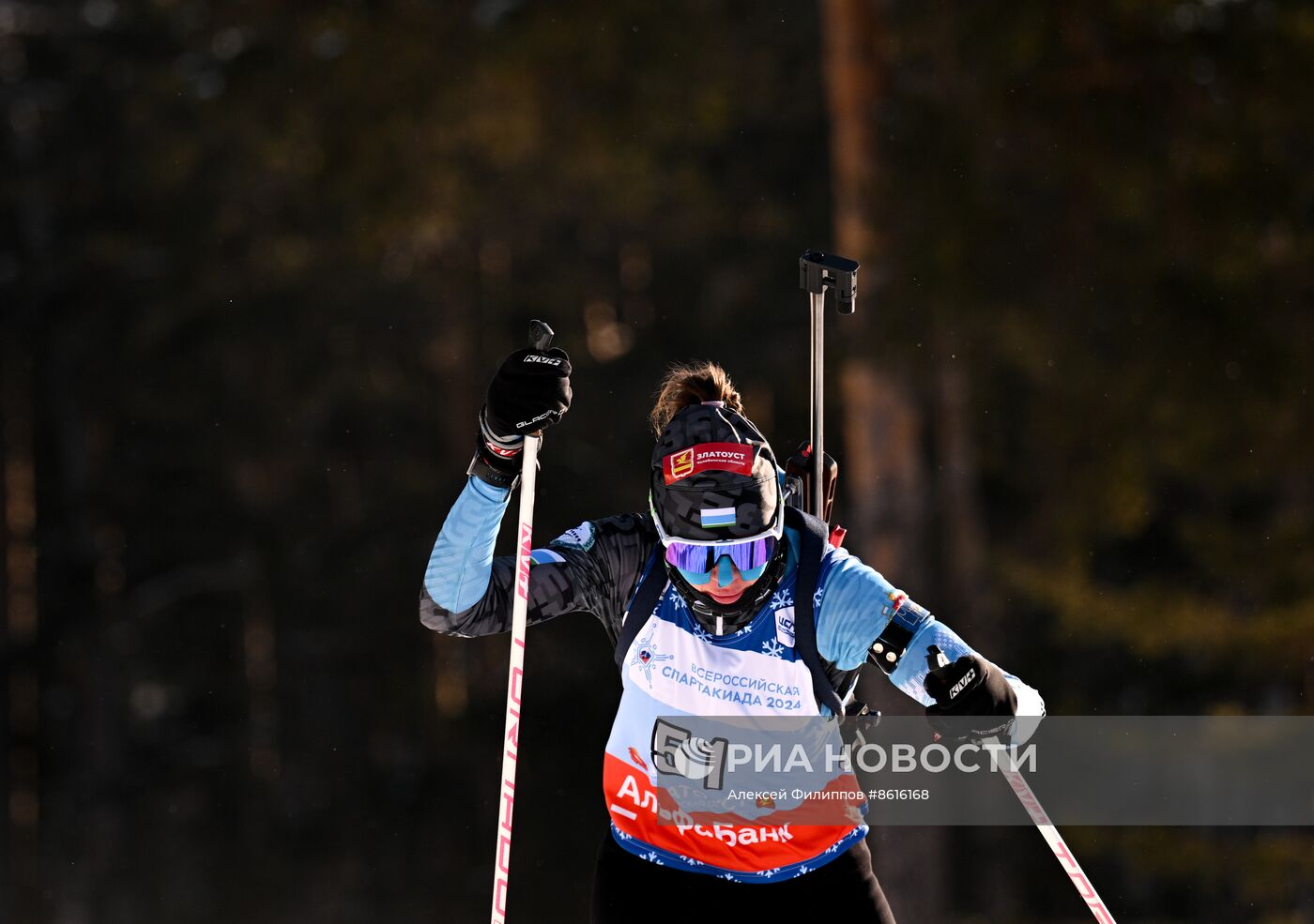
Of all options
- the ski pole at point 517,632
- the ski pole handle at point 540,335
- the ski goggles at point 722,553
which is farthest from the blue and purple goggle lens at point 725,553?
the ski pole handle at point 540,335

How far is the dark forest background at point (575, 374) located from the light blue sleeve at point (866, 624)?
0.74m

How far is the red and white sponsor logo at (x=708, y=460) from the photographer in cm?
349

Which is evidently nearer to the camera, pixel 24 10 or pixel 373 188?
pixel 373 188

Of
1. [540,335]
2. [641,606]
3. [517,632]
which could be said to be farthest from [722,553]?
[540,335]

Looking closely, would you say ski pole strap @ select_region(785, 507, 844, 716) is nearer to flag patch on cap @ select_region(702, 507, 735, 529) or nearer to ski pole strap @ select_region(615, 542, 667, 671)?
flag patch on cap @ select_region(702, 507, 735, 529)

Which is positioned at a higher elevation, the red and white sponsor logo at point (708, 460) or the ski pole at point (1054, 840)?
the red and white sponsor logo at point (708, 460)

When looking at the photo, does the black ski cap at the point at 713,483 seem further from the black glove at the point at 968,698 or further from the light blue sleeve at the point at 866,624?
the black glove at the point at 968,698

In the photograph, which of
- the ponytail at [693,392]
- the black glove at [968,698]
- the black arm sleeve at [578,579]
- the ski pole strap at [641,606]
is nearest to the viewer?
the black glove at [968,698]

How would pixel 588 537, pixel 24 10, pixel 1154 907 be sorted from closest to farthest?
pixel 588 537 → pixel 1154 907 → pixel 24 10

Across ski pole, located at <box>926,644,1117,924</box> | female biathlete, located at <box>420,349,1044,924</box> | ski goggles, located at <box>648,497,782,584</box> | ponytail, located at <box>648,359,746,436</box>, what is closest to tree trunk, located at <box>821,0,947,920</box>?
ponytail, located at <box>648,359,746,436</box>

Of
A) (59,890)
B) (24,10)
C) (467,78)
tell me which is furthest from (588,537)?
(24,10)

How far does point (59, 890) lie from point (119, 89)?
10543 millimetres

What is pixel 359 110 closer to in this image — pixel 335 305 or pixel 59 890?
pixel 335 305

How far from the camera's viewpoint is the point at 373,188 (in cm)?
1562
